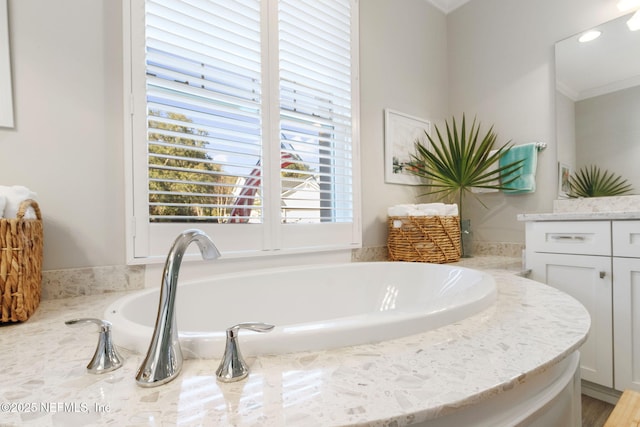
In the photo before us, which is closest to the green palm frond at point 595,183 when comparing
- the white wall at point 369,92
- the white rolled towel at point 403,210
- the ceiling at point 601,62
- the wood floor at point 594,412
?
the white wall at point 369,92

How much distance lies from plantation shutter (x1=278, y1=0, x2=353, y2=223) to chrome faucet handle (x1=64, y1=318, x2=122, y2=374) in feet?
3.68

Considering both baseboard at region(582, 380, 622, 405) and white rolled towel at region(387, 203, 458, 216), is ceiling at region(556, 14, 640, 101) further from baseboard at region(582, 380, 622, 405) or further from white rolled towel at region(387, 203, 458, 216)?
baseboard at region(582, 380, 622, 405)

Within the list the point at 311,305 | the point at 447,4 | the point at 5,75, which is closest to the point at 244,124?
the point at 5,75

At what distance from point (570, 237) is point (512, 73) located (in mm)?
1350

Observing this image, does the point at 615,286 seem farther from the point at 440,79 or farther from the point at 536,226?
the point at 440,79

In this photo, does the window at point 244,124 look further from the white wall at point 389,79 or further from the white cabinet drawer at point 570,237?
the white cabinet drawer at point 570,237

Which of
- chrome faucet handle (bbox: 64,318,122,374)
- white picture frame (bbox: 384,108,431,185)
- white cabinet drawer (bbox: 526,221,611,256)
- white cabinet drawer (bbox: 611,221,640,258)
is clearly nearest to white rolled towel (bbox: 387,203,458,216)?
white picture frame (bbox: 384,108,431,185)

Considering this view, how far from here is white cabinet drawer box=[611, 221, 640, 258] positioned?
1407mm

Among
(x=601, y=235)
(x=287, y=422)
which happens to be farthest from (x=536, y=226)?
(x=287, y=422)

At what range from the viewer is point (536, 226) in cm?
174

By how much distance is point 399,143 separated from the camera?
2275 millimetres

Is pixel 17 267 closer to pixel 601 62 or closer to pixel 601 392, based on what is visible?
pixel 601 392

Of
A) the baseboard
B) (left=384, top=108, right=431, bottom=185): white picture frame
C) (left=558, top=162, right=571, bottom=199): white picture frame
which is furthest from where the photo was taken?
(left=384, top=108, right=431, bottom=185): white picture frame

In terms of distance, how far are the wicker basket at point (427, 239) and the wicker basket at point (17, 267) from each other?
1.71 m
